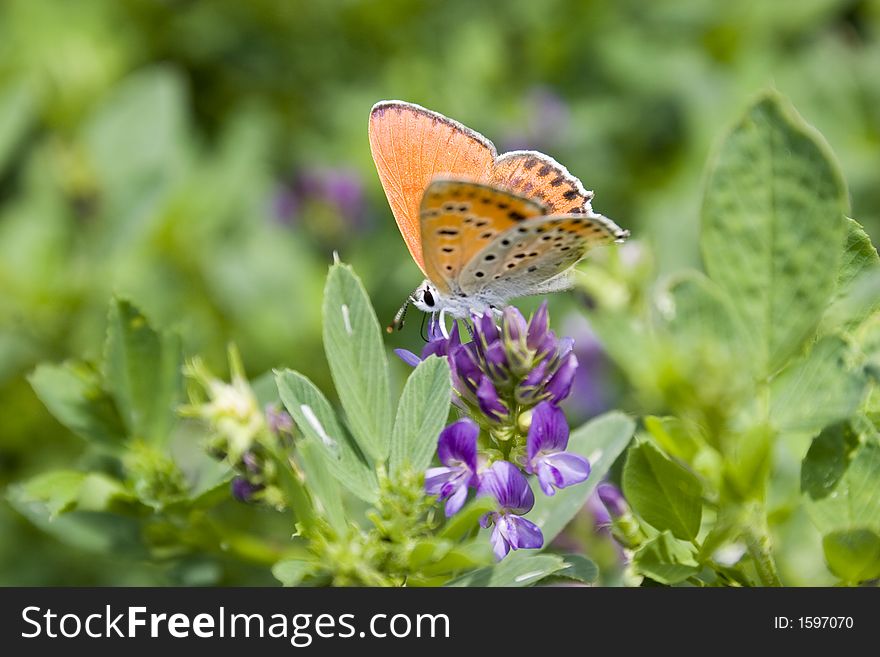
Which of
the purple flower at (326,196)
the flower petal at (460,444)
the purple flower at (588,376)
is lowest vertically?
the flower petal at (460,444)

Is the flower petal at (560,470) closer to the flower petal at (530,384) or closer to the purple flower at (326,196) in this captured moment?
the flower petal at (530,384)

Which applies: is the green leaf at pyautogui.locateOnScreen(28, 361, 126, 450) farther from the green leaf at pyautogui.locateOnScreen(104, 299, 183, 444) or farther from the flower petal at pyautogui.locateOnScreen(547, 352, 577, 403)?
the flower petal at pyautogui.locateOnScreen(547, 352, 577, 403)

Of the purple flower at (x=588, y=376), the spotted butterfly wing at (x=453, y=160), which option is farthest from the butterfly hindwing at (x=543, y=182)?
the purple flower at (x=588, y=376)

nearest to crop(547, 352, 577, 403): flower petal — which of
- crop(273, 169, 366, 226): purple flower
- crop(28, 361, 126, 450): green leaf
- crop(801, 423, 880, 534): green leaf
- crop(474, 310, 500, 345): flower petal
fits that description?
crop(474, 310, 500, 345): flower petal

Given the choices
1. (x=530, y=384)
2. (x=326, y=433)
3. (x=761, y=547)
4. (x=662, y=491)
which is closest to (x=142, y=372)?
(x=326, y=433)

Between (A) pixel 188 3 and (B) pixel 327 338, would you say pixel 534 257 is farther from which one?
(A) pixel 188 3
